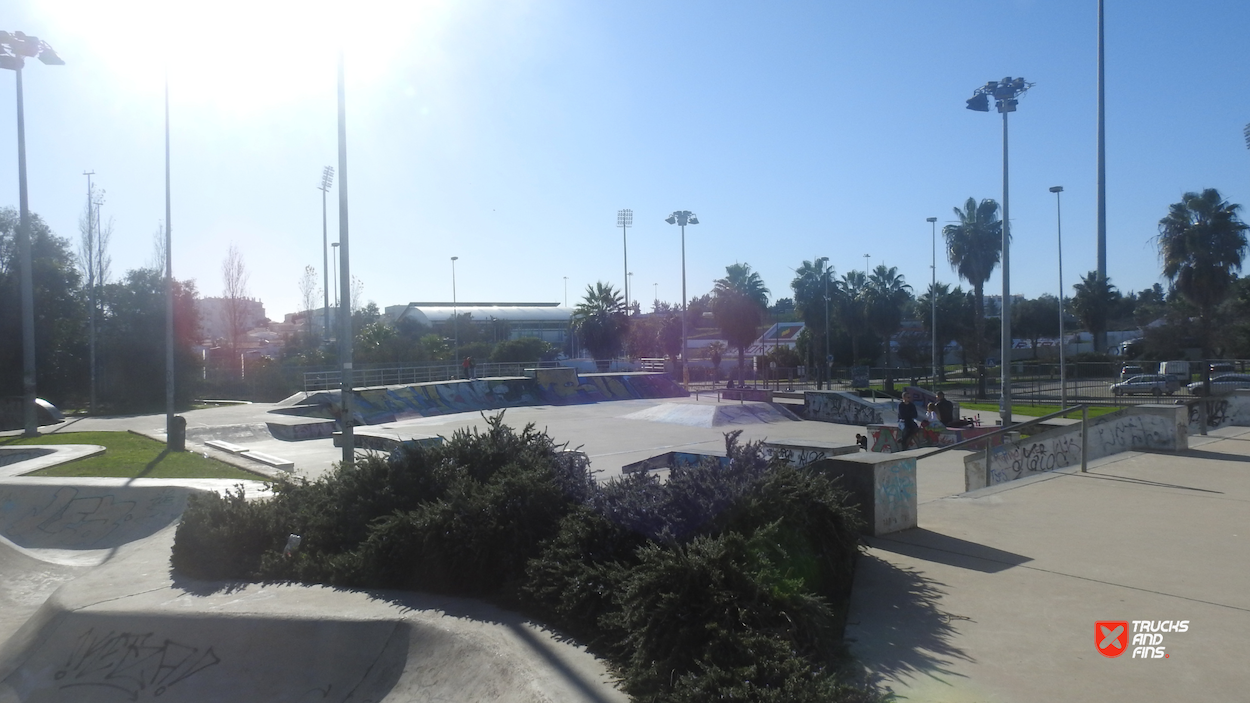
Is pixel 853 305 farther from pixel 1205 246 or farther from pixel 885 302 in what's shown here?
pixel 1205 246

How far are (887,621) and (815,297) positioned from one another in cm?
6080

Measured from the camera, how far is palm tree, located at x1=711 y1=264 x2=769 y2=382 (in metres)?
54.0

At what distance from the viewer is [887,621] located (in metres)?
5.32

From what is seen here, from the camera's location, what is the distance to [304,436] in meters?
23.5

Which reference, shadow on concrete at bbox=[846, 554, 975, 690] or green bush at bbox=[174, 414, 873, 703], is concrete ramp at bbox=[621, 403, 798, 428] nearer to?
green bush at bbox=[174, 414, 873, 703]

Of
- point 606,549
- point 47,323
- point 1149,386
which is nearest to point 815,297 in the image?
point 1149,386

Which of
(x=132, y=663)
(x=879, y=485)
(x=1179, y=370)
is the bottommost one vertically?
(x=132, y=663)

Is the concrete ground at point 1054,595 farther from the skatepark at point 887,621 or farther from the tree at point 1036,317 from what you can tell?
the tree at point 1036,317

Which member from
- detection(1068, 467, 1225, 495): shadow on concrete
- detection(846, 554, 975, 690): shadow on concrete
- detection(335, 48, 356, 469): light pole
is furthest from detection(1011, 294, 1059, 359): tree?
detection(846, 554, 975, 690): shadow on concrete

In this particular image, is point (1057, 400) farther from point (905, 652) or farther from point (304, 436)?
point (905, 652)

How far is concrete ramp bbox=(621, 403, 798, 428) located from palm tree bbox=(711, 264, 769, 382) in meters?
24.0

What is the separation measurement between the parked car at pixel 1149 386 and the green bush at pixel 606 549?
29.1 m

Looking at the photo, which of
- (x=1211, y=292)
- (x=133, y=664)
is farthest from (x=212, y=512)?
(x=1211, y=292)

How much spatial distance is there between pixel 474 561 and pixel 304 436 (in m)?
19.1
